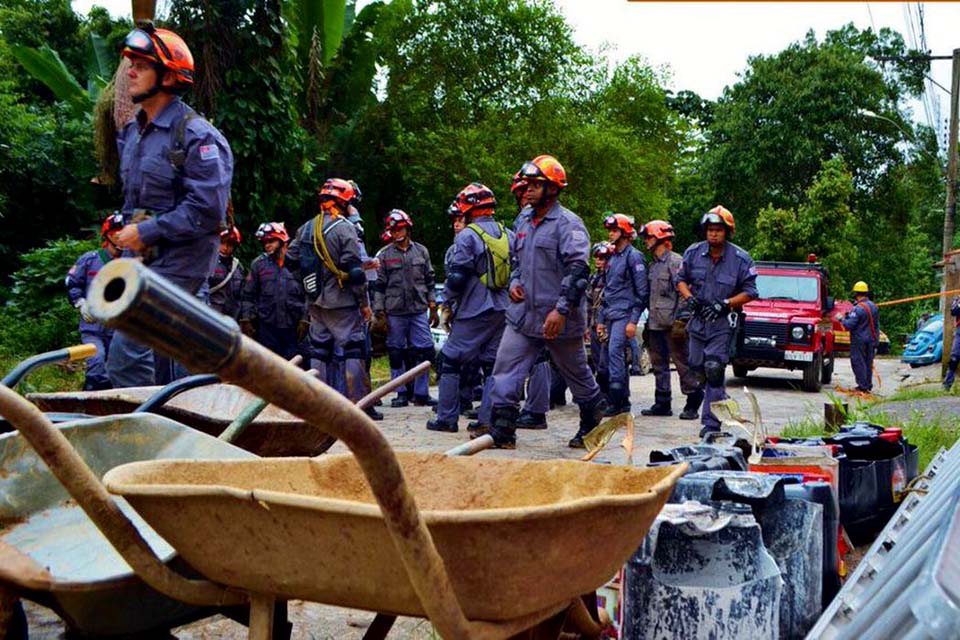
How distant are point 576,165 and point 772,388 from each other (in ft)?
50.5

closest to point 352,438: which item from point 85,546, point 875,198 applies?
point 85,546

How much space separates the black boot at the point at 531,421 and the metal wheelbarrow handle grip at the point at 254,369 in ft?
26.9

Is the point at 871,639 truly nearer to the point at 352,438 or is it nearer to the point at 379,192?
the point at 352,438

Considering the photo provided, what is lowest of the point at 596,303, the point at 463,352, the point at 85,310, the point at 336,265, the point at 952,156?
the point at 596,303

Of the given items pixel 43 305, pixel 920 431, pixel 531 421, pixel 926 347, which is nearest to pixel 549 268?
pixel 531 421

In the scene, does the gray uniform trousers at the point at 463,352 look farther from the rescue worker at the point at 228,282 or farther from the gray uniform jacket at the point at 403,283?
the rescue worker at the point at 228,282

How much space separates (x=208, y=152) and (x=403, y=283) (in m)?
6.91

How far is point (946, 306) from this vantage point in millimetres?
17766

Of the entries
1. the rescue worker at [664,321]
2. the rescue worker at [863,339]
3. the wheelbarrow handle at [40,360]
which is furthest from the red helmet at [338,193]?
the rescue worker at [863,339]

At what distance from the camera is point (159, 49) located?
201 inches

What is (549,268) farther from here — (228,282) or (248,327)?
(248,327)

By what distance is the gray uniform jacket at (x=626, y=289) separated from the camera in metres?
11.9

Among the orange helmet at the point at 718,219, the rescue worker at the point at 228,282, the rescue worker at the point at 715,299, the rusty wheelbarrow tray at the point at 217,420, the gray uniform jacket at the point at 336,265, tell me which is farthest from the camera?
the rescue worker at the point at 228,282

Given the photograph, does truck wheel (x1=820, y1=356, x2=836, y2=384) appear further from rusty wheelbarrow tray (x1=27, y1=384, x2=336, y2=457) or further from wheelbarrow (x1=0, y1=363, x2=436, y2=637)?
wheelbarrow (x1=0, y1=363, x2=436, y2=637)
